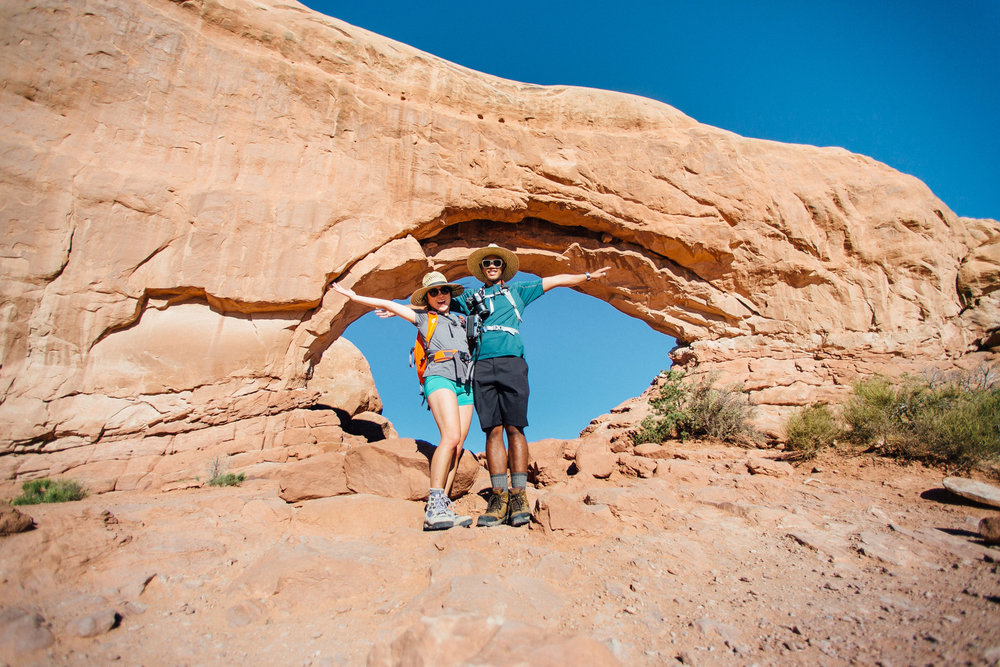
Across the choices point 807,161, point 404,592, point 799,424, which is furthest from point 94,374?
point 807,161

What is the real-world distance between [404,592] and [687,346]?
26.3 feet

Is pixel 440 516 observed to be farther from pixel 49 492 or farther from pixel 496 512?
pixel 49 492

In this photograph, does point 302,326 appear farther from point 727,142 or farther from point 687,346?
point 727,142

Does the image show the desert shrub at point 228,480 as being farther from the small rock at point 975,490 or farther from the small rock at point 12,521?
the small rock at point 975,490

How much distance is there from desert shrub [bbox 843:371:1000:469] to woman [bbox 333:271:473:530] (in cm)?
381

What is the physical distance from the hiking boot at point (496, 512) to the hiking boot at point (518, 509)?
5 centimetres

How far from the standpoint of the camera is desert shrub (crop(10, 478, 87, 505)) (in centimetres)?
459

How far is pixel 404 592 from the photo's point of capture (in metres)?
2.74

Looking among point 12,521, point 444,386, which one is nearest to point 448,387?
point 444,386

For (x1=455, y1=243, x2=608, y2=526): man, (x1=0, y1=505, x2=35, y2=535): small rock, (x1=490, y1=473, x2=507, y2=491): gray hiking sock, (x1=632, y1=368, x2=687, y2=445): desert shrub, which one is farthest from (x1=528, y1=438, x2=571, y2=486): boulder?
(x1=0, y1=505, x2=35, y2=535): small rock

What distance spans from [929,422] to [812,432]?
93 centimetres

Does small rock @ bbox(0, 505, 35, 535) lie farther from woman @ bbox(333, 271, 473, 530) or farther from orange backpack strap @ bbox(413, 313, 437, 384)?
orange backpack strap @ bbox(413, 313, 437, 384)

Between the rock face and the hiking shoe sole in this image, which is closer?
the hiking shoe sole

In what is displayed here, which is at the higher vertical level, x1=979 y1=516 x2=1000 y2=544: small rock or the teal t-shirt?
the teal t-shirt
